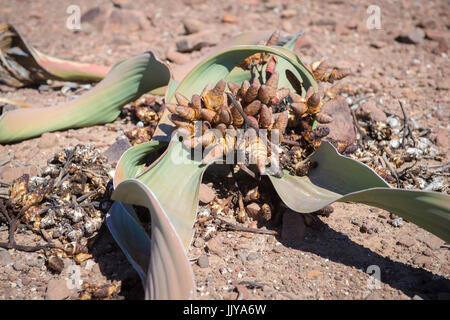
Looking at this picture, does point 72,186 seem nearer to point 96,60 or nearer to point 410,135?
point 96,60

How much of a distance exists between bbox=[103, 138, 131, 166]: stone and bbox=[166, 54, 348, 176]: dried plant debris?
0.37 meters

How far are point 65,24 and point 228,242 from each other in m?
2.21

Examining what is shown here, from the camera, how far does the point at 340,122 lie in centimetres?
154

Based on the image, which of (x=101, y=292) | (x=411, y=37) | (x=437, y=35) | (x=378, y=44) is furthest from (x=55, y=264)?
(x=437, y=35)

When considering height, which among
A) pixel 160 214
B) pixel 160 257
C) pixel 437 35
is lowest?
pixel 160 257

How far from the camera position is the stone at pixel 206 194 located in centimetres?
133

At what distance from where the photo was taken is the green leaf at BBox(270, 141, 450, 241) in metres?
0.98

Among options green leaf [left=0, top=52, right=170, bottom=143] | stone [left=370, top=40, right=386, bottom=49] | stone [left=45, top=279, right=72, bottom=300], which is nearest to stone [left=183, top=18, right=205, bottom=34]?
green leaf [left=0, top=52, right=170, bottom=143]

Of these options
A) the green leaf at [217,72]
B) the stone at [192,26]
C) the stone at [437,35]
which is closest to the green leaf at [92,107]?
the green leaf at [217,72]

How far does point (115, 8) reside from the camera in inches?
110

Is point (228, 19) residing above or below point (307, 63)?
above

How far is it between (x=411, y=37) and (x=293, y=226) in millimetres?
1771

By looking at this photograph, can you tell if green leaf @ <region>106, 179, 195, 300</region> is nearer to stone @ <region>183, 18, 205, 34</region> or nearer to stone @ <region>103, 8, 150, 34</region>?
stone @ <region>183, 18, 205, 34</region>

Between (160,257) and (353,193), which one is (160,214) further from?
(353,193)
